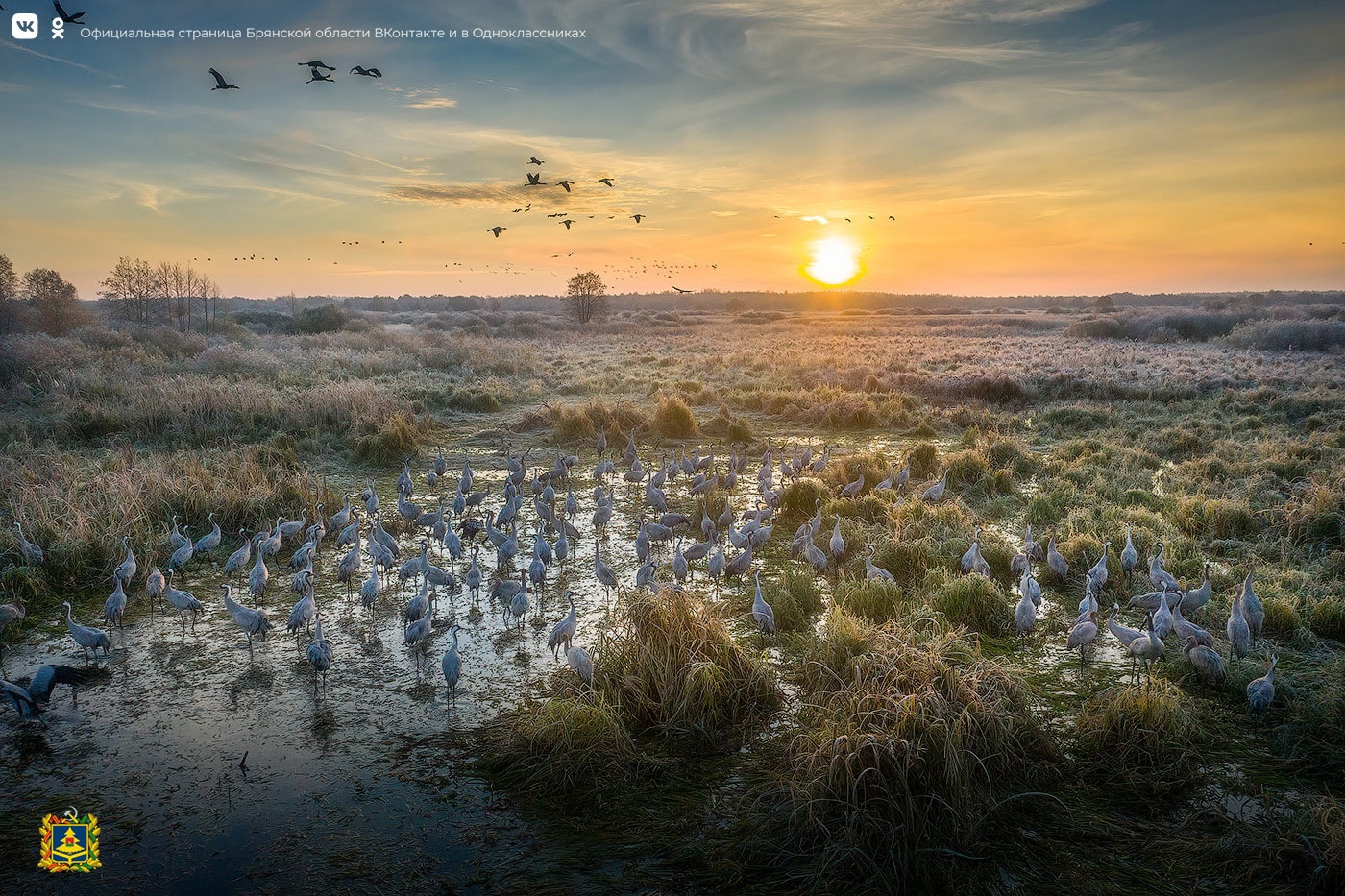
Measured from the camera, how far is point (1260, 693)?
5867 mm

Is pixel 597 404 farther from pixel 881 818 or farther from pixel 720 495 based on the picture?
pixel 881 818

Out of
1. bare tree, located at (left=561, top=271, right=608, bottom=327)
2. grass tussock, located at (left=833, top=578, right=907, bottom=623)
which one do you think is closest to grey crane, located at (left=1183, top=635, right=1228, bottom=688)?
grass tussock, located at (left=833, top=578, right=907, bottom=623)

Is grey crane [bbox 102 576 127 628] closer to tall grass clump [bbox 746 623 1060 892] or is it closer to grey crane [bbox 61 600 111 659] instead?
grey crane [bbox 61 600 111 659]

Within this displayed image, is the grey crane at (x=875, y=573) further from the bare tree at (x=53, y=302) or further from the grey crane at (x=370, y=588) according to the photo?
the bare tree at (x=53, y=302)

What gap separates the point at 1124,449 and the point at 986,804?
12.3 m

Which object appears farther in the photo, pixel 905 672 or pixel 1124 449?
pixel 1124 449

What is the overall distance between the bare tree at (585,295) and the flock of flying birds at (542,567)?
5285 cm

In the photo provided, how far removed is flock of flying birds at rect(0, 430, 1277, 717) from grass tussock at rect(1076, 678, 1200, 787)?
3.17 feet

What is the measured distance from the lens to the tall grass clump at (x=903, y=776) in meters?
4.54

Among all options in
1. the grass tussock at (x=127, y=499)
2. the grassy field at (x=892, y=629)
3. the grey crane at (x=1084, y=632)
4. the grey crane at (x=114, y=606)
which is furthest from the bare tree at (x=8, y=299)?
the grey crane at (x=1084, y=632)

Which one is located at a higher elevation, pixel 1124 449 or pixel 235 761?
pixel 1124 449

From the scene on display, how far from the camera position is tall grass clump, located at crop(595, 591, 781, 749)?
5949 mm

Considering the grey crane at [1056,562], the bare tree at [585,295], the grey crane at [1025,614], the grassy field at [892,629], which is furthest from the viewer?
the bare tree at [585,295]

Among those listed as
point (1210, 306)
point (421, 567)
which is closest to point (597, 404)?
point (421, 567)
